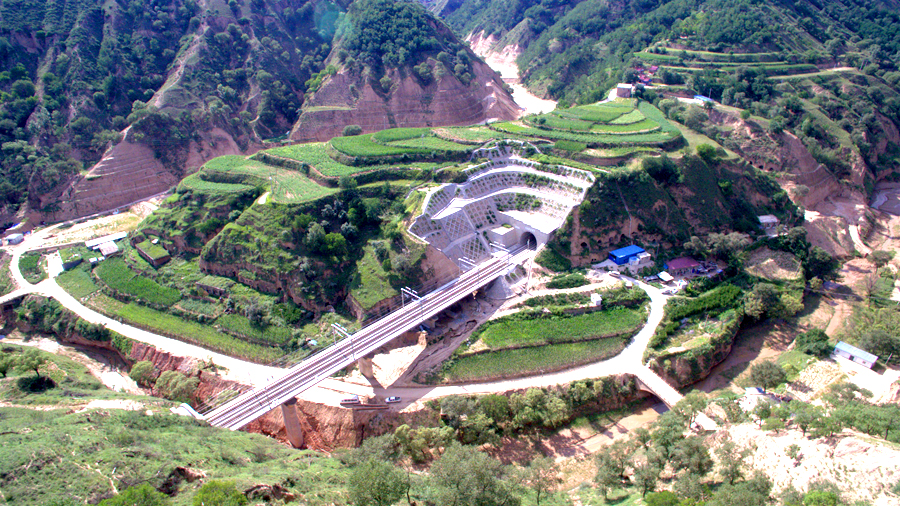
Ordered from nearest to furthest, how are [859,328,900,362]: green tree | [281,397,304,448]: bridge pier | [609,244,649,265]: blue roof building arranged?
[281,397,304,448]: bridge pier → [859,328,900,362]: green tree → [609,244,649,265]: blue roof building

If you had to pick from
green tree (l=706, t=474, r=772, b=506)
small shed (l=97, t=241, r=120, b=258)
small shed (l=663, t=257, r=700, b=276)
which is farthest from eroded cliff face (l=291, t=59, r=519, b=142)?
green tree (l=706, t=474, r=772, b=506)

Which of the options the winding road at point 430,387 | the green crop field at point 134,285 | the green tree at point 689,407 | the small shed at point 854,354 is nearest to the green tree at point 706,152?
the winding road at point 430,387

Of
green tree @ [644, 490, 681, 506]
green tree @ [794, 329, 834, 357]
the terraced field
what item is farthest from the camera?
the terraced field

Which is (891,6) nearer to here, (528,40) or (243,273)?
(528,40)

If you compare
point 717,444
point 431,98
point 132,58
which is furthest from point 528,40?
point 717,444

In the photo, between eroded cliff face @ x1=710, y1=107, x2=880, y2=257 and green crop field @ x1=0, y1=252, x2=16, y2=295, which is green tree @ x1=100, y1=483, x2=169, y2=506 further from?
eroded cliff face @ x1=710, y1=107, x2=880, y2=257

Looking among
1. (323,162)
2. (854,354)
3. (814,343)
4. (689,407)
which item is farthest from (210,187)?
(854,354)

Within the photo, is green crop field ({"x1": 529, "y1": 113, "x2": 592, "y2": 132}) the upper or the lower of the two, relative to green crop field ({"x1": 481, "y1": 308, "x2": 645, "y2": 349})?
upper
